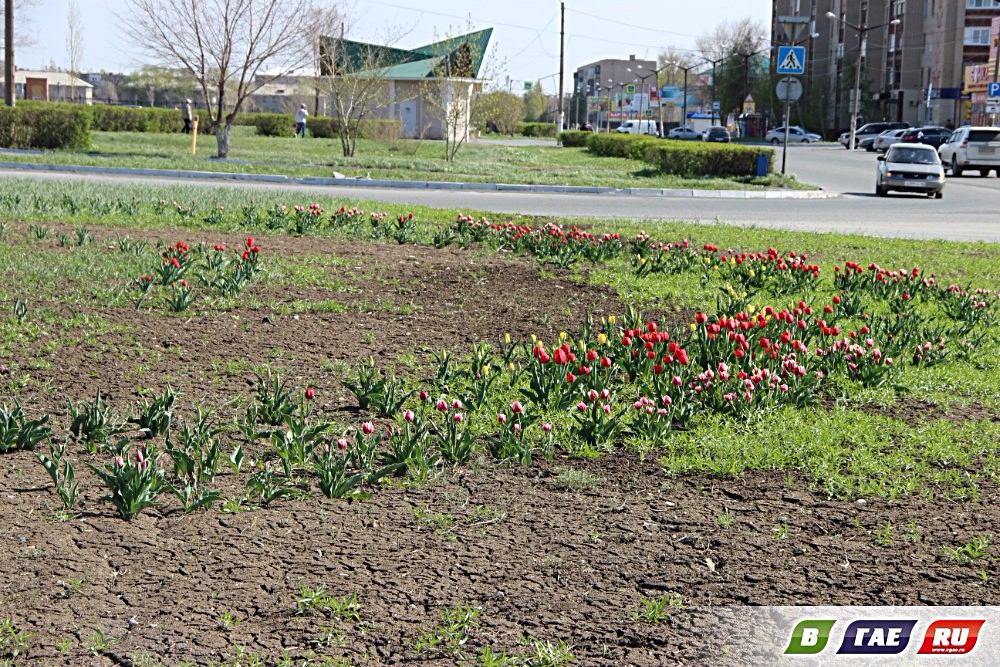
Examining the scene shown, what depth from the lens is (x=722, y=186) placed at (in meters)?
28.1

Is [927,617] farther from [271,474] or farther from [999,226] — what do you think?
[999,226]

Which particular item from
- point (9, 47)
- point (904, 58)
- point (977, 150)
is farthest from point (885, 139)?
point (9, 47)

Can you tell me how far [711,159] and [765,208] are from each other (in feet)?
31.7

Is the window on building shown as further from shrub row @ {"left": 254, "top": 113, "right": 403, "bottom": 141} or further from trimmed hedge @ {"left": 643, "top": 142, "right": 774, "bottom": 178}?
trimmed hedge @ {"left": 643, "top": 142, "right": 774, "bottom": 178}

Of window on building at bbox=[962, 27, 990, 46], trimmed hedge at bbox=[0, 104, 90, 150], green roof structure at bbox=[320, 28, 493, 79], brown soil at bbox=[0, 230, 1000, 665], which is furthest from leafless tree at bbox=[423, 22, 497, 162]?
window on building at bbox=[962, 27, 990, 46]

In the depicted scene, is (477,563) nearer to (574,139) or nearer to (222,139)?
(222,139)

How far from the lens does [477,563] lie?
4.02 meters

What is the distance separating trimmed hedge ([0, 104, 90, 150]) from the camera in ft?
106

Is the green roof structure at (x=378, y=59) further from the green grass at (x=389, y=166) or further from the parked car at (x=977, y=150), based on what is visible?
the parked car at (x=977, y=150)

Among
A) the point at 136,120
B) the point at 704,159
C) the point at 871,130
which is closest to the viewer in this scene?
the point at 704,159

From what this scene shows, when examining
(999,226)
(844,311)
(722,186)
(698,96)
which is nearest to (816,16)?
(698,96)

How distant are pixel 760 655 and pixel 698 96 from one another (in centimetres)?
14766

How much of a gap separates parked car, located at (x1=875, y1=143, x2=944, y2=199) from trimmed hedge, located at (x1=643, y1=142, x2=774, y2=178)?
315 centimetres

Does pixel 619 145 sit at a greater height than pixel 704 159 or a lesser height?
greater
